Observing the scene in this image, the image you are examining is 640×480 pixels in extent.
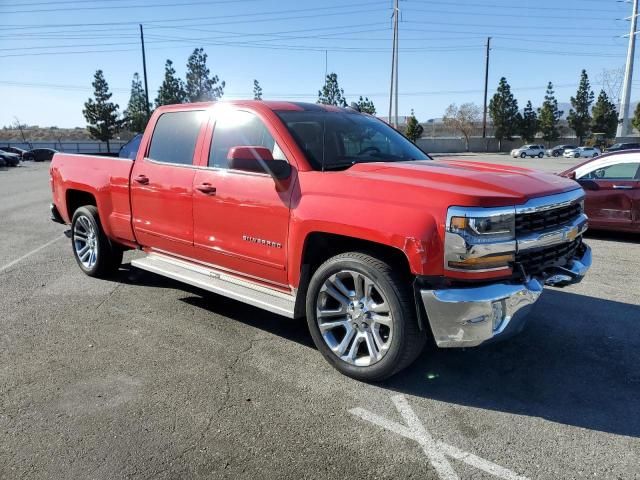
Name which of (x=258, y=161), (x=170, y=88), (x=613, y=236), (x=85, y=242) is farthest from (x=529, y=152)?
(x=258, y=161)

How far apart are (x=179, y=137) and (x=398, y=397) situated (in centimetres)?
321

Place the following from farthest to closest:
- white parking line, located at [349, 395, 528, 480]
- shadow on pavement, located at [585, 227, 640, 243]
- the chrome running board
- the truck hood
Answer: shadow on pavement, located at [585, 227, 640, 243] < the chrome running board < the truck hood < white parking line, located at [349, 395, 528, 480]

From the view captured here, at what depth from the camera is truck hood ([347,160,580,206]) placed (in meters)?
3.26

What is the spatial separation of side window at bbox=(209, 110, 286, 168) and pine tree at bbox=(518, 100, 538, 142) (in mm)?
78697

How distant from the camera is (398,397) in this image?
348 centimetres

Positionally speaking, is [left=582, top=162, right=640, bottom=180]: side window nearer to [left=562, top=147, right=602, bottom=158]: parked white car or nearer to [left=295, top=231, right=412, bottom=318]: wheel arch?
[left=295, top=231, right=412, bottom=318]: wheel arch

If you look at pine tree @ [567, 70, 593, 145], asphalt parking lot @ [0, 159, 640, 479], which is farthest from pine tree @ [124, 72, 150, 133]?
asphalt parking lot @ [0, 159, 640, 479]

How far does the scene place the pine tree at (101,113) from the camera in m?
68.5

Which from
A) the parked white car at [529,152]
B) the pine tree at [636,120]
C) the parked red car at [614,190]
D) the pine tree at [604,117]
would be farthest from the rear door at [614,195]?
the pine tree at [604,117]

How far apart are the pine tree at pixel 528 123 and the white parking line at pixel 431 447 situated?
80.0m

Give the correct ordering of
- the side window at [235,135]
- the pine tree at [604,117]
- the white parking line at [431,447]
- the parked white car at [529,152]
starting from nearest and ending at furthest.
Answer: the white parking line at [431,447] → the side window at [235,135] → the parked white car at [529,152] → the pine tree at [604,117]

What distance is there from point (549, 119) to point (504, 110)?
719cm

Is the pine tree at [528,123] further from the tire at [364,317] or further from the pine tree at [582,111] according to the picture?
the tire at [364,317]

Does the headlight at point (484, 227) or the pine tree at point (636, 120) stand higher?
the pine tree at point (636, 120)
